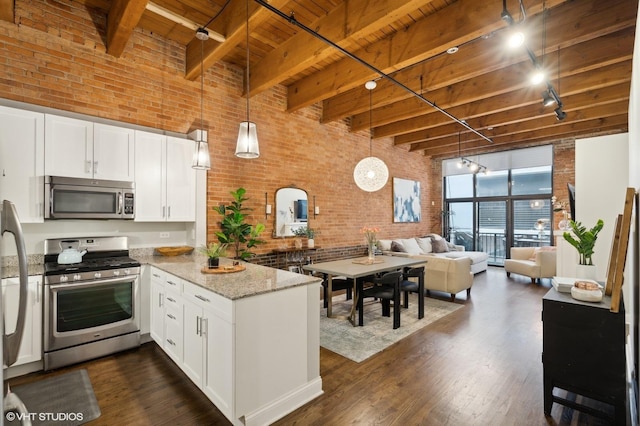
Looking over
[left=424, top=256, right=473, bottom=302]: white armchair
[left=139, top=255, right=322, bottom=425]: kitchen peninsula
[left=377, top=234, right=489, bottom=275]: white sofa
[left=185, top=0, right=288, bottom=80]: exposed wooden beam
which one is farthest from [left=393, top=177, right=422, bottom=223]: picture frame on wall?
[left=139, top=255, right=322, bottom=425]: kitchen peninsula

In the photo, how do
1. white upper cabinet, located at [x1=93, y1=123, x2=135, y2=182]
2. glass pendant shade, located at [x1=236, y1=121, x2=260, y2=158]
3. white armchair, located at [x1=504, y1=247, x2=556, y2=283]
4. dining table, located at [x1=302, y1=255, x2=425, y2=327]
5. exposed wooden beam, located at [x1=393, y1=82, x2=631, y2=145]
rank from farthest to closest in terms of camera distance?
white armchair, located at [x1=504, y1=247, x2=556, y2=283]
exposed wooden beam, located at [x1=393, y1=82, x2=631, y2=145]
dining table, located at [x1=302, y1=255, x2=425, y2=327]
white upper cabinet, located at [x1=93, y1=123, x2=135, y2=182]
glass pendant shade, located at [x1=236, y1=121, x2=260, y2=158]

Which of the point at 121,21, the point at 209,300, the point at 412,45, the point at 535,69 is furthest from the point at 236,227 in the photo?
the point at 535,69

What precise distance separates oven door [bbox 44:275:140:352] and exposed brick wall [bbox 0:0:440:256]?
1286mm

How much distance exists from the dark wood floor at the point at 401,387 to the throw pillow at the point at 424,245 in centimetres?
390

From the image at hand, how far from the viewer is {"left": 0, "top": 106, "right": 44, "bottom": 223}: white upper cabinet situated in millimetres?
2864

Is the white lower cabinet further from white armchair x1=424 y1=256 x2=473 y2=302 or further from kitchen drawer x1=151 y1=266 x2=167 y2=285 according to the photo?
white armchair x1=424 y1=256 x2=473 y2=302

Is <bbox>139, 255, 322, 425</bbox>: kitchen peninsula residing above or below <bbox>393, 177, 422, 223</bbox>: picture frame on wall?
below

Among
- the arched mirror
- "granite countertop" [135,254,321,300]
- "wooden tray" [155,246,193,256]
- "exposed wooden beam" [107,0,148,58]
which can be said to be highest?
"exposed wooden beam" [107,0,148,58]

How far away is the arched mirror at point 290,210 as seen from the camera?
205 inches

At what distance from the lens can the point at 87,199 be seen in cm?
329

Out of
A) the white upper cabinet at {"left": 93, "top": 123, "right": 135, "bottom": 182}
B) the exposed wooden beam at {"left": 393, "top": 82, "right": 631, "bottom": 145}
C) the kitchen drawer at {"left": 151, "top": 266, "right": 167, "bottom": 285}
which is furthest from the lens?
the exposed wooden beam at {"left": 393, "top": 82, "right": 631, "bottom": 145}

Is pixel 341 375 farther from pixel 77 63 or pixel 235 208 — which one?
pixel 77 63

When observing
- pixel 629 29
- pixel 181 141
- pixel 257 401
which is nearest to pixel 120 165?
pixel 181 141

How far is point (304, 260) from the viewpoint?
5.40m
